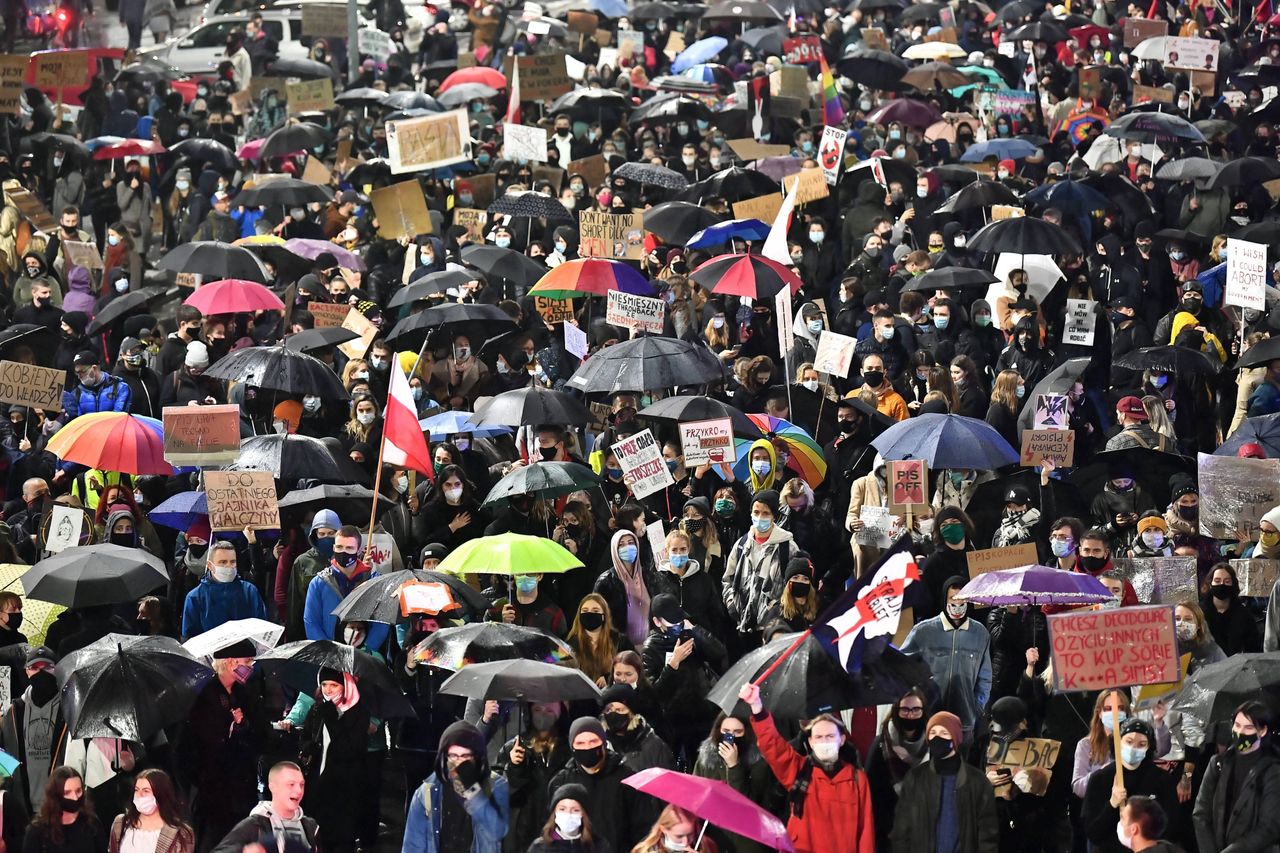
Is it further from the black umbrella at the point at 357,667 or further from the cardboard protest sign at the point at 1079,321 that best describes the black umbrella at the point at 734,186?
the black umbrella at the point at 357,667

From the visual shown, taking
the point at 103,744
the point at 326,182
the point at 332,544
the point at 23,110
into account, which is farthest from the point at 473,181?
the point at 103,744

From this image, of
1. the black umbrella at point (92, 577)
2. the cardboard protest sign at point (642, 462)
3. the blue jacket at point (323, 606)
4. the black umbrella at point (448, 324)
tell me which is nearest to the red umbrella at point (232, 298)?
the black umbrella at point (448, 324)

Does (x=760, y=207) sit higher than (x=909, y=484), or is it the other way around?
(x=909, y=484)

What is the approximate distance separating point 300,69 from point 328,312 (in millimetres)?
Result: 12142

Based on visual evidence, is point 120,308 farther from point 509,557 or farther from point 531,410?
point 509,557

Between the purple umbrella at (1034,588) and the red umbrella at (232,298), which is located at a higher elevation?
the purple umbrella at (1034,588)

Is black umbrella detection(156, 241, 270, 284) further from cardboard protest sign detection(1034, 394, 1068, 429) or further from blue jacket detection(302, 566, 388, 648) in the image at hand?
cardboard protest sign detection(1034, 394, 1068, 429)

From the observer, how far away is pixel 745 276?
18.2 m

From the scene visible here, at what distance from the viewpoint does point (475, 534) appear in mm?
15234

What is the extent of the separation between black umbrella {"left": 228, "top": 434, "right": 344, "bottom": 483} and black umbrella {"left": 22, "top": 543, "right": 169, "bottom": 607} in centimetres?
146

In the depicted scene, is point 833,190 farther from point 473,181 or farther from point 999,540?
point 999,540

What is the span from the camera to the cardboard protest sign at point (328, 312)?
18922 mm

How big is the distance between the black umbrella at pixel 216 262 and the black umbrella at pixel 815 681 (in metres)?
9.26

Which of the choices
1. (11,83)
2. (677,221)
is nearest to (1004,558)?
(677,221)
